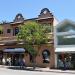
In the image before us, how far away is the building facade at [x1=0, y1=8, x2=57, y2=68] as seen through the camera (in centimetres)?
4080

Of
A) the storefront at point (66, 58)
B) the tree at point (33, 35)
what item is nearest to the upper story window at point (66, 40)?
the storefront at point (66, 58)

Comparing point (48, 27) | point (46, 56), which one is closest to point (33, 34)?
point (48, 27)

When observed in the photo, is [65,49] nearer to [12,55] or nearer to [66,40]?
[66,40]

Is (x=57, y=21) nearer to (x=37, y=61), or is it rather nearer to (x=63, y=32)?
(x=63, y=32)

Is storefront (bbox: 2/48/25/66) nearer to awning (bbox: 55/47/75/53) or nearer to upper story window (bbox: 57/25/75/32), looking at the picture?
awning (bbox: 55/47/75/53)

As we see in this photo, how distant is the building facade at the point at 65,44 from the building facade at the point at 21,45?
37.0 inches

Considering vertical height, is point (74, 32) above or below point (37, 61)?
above

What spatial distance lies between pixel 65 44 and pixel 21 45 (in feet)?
25.3

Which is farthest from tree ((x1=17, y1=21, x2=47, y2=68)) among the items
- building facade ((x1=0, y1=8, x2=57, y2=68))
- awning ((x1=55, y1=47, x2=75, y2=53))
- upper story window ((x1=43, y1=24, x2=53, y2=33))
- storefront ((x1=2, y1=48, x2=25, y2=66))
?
storefront ((x1=2, y1=48, x2=25, y2=66))

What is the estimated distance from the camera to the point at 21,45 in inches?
1699

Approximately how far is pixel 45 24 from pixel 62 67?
697cm

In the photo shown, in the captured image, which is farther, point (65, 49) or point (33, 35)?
point (65, 49)

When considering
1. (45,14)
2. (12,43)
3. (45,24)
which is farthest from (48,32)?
(12,43)

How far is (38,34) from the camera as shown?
124 ft
